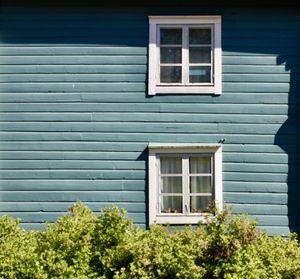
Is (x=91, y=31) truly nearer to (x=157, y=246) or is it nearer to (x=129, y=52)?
(x=129, y=52)

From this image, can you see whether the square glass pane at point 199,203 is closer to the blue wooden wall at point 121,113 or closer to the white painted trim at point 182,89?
the blue wooden wall at point 121,113

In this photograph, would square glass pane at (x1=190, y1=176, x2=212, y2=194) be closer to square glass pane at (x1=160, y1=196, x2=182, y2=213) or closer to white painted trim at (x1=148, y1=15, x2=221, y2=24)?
square glass pane at (x1=160, y1=196, x2=182, y2=213)

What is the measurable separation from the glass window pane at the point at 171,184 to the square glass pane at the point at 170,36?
2.78 meters

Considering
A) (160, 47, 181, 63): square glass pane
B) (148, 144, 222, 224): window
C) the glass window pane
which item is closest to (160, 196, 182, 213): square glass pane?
(148, 144, 222, 224): window

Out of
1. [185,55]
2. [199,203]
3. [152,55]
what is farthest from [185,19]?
[199,203]

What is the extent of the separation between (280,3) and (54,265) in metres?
6.85

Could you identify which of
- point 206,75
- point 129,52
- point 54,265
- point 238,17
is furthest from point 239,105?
point 54,265

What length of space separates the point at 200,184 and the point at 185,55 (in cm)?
266

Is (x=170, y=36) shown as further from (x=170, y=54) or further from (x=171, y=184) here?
(x=171, y=184)

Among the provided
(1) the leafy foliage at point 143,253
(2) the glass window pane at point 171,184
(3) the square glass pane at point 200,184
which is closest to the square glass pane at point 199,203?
(3) the square glass pane at point 200,184

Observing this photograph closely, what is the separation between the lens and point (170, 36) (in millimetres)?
9555

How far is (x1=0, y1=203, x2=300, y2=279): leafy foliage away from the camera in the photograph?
623cm

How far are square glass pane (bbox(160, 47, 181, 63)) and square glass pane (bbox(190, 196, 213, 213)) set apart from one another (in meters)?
2.86

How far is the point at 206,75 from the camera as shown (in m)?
9.51
